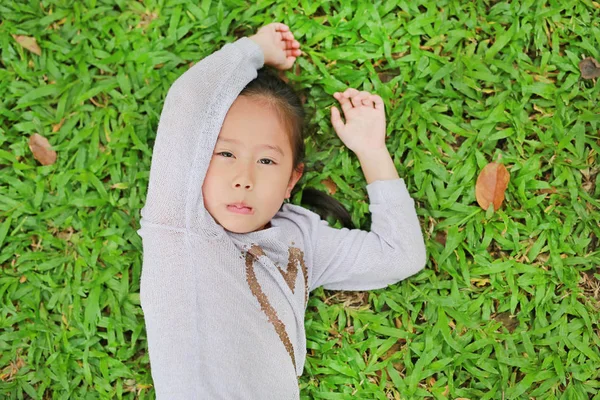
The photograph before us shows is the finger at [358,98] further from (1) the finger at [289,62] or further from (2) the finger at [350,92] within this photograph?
(1) the finger at [289,62]

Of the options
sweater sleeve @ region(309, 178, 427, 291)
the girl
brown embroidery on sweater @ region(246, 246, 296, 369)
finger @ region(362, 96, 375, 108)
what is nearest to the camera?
the girl

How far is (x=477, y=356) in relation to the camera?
8.24ft

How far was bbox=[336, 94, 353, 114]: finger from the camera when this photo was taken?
2.59 m

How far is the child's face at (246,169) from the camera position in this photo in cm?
221

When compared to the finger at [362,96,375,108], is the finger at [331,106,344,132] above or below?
below

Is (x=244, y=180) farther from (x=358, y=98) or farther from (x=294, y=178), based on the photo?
(x=358, y=98)

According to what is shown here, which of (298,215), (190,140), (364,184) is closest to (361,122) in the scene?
(364,184)

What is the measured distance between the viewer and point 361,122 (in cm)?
254

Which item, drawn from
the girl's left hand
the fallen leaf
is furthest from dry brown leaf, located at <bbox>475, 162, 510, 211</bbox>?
the fallen leaf

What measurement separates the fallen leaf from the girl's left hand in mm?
902

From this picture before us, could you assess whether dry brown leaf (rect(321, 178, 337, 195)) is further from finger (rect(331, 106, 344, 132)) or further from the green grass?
finger (rect(331, 106, 344, 132))

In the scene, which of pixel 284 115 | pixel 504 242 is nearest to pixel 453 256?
pixel 504 242

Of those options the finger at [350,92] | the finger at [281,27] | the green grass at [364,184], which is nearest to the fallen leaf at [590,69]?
the green grass at [364,184]

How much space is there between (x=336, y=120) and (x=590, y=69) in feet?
3.75
